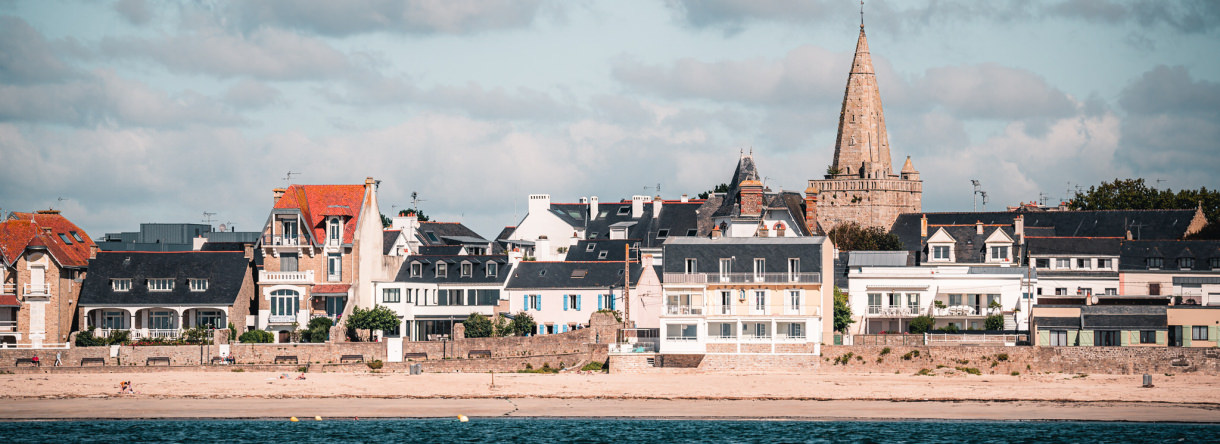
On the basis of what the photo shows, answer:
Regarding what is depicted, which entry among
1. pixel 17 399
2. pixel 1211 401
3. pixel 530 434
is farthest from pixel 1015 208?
pixel 17 399

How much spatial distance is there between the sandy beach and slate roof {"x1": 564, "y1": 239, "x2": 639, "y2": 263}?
18869 mm

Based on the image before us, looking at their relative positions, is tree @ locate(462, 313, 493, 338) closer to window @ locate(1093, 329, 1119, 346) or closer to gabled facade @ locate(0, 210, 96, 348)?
gabled facade @ locate(0, 210, 96, 348)

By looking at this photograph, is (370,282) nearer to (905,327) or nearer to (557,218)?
(557,218)

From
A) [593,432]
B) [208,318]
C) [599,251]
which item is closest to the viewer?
[593,432]

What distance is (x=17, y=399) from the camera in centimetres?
6869

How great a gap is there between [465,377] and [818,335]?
1589cm

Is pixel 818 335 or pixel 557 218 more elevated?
pixel 557 218

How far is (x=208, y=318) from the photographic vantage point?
85.7 m

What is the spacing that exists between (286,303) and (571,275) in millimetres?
14923

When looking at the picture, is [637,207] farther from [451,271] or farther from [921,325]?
[921,325]

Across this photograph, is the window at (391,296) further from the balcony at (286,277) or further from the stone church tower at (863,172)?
the stone church tower at (863,172)

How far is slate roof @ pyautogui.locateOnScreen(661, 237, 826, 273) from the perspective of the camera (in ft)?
248

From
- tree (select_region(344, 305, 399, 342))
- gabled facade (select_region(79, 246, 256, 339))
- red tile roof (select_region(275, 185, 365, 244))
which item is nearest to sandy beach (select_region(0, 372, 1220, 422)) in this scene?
tree (select_region(344, 305, 399, 342))

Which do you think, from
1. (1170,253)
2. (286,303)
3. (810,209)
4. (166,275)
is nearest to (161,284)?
(166,275)
